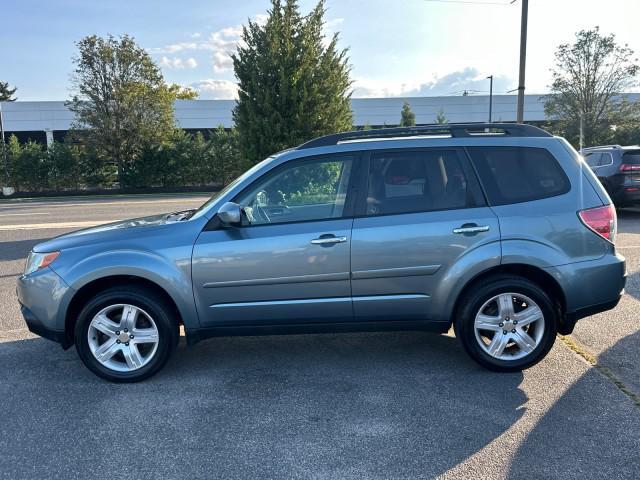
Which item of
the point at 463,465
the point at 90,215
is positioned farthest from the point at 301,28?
the point at 463,465

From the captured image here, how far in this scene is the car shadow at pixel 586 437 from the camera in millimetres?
2715

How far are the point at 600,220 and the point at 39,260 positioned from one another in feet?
14.5

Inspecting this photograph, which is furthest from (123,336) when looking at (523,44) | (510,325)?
(523,44)

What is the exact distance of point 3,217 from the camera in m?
15.7

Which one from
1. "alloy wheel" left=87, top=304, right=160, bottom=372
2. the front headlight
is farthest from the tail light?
the front headlight

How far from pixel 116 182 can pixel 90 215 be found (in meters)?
16.7

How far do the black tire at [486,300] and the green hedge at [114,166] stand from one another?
26787 millimetres

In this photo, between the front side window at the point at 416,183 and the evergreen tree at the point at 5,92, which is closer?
the front side window at the point at 416,183

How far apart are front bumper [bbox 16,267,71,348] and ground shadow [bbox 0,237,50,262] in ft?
18.7

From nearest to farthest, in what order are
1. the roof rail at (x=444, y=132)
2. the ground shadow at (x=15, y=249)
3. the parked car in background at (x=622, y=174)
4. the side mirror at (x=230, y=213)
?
the side mirror at (x=230, y=213)
the roof rail at (x=444, y=132)
the ground shadow at (x=15, y=249)
the parked car in background at (x=622, y=174)

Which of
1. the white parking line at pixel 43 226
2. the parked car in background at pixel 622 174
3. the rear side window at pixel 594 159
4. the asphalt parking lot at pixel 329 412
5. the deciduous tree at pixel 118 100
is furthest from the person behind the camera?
the deciduous tree at pixel 118 100

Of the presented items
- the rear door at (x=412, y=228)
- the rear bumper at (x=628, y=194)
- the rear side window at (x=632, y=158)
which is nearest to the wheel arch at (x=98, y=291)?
the rear door at (x=412, y=228)

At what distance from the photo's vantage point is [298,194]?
411cm

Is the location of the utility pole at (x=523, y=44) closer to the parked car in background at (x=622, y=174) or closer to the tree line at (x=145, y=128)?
the parked car in background at (x=622, y=174)
